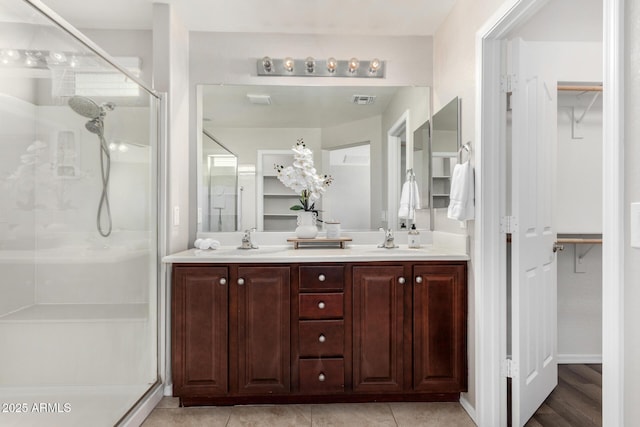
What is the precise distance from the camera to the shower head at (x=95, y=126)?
163cm

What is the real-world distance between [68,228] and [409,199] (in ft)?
7.16

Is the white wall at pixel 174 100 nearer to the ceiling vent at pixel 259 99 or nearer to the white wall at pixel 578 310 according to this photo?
the ceiling vent at pixel 259 99

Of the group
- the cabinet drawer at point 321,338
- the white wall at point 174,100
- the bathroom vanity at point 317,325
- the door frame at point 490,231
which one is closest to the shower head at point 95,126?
the white wall at point 174,100

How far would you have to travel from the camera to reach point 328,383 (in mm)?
2205

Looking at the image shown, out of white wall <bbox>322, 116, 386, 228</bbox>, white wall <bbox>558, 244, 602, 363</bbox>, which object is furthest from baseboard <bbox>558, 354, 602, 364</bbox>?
white wall <bbox>322, 116, 386, 228</bbox>

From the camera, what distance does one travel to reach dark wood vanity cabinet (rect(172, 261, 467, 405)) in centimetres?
219

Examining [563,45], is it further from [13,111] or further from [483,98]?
[13,111]

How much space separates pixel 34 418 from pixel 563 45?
3.43 meters

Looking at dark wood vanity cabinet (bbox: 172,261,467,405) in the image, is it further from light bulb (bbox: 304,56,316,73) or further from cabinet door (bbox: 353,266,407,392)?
light bulb (bbox: 304,56,316,73)

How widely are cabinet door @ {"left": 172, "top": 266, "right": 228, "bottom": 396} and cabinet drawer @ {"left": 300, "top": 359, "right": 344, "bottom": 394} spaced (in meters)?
0.46

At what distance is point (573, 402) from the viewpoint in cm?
225

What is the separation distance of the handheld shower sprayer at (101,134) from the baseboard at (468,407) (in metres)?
2.17

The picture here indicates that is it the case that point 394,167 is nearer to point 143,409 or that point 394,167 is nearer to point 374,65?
point 374,65

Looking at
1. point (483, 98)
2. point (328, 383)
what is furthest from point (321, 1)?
point (328, 383)
